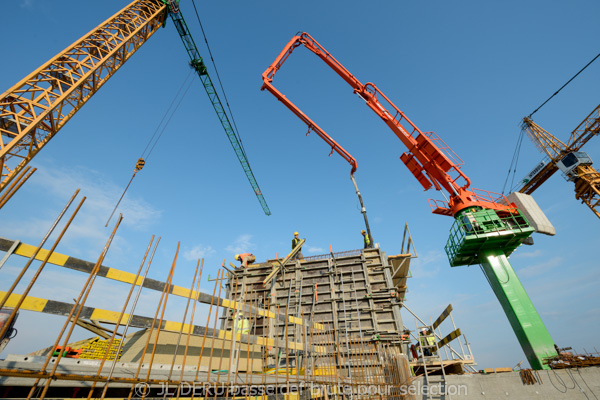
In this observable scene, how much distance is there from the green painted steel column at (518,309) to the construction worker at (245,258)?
14.7 metres

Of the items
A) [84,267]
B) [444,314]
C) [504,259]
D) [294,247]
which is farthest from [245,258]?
[504,259]

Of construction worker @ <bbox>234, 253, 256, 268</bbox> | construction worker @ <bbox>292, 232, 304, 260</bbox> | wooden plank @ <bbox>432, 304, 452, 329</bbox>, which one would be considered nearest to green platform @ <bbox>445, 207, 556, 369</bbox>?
wooden plank @ <bbox>432, 304, 452, 329</bbox>

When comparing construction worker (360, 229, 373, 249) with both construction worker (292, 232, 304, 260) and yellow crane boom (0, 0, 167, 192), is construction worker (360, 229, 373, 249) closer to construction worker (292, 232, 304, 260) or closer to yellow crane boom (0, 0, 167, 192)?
construction worker (292, 232, 304, 260)

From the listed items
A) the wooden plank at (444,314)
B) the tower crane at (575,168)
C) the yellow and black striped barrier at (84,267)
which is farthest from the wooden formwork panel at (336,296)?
the tower crane at (575,168)

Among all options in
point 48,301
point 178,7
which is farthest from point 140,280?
point 178,7

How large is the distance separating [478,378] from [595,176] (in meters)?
26.9

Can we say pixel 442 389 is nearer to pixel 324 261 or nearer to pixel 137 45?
pixel 324 261

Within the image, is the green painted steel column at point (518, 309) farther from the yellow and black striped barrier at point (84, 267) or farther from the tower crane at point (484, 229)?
the yellow and black striped barrier at point (84, 267)

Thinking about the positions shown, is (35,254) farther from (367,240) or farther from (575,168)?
(575,168)

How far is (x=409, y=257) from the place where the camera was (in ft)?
48.2

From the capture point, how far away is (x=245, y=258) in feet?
57.3

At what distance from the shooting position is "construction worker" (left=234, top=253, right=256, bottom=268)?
1726cm

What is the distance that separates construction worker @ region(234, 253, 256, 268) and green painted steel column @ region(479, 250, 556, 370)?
48.4 ft

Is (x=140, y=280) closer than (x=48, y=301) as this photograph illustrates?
No
